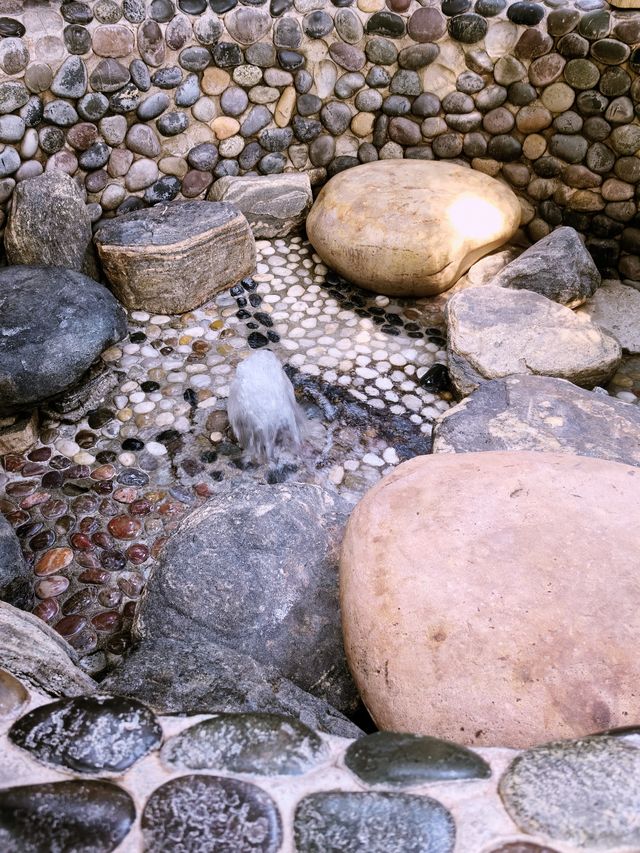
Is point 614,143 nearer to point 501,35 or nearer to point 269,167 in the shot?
point 501,35

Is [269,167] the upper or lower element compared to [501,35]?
lower

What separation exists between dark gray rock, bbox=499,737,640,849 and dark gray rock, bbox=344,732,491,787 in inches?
1.9

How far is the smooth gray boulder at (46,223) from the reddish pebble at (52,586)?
1207 millimetres

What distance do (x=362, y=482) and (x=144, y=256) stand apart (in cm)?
123

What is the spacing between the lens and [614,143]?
11.0ft

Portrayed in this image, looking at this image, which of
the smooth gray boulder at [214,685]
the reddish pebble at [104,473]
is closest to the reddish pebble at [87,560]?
the reddish pebble at [104,473]

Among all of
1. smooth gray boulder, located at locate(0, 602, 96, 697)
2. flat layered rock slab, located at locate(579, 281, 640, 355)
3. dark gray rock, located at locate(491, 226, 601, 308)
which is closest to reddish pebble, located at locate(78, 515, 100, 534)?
smooth gray boulder, located at locate(0, 602, 96, 697)

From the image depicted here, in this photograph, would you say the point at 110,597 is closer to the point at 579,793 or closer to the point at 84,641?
the point at 84,641

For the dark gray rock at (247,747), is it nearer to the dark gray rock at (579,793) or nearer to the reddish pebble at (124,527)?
the dark gray rock at (579,793)

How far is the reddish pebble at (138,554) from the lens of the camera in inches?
90.1

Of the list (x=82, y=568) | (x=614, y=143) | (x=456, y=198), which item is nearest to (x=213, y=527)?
(x=82, y=568)

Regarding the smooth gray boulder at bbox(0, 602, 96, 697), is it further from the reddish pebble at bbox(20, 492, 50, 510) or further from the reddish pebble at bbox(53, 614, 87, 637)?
the reddish pebble at bbox(20, 492, 50, 510)

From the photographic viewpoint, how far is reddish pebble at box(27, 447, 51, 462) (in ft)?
8.44

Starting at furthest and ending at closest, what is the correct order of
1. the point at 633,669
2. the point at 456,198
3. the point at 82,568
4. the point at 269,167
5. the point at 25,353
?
the point at 269,167 → the point at 456,198 → the point at 25,353 → the point at 82,568 → the point at 633,669
